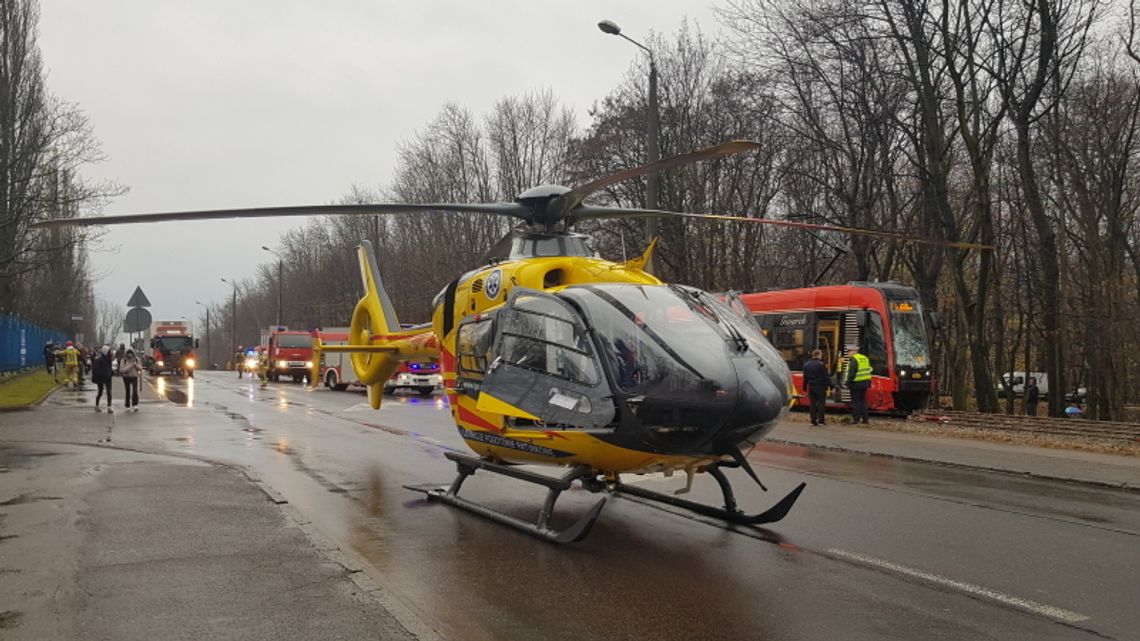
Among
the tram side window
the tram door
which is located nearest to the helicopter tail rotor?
the tram side window

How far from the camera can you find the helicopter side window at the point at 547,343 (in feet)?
23.3

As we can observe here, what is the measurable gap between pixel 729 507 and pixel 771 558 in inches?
49.5

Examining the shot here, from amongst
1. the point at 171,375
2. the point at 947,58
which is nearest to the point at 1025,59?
the point at 947,58

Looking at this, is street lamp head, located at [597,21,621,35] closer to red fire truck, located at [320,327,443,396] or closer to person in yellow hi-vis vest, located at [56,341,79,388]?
red fire truck, located at [320,327,443,396]

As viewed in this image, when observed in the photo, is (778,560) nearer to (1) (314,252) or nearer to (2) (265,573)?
(2) (265,573)

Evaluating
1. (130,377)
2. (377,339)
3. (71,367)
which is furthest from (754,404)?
(71,367)

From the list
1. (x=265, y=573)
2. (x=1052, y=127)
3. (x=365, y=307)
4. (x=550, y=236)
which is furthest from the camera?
(x=1052, y=127)

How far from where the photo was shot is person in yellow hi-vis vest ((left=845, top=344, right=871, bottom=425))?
18.5 metres

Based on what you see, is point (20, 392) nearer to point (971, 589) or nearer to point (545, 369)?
point (545, 369)

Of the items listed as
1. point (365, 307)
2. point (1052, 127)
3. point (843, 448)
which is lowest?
point (843, 448)

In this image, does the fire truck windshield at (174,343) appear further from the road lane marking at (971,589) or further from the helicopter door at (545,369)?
the road lane marking at (971,589)

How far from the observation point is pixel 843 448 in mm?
14758

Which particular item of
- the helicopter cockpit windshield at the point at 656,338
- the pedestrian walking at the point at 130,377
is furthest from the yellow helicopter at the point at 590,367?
the pedestrian walking at the point at 130,377

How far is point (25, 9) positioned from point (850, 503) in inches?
1458
